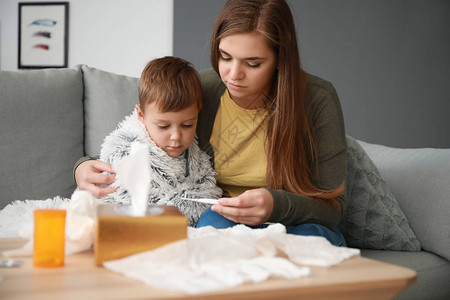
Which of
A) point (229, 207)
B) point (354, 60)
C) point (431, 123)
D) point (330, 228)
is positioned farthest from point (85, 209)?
point (431, 123)

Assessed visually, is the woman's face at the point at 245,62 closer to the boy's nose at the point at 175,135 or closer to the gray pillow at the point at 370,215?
the boy's nose at the point at 175,135

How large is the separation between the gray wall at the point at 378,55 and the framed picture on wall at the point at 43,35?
1.01m

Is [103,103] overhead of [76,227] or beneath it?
overhead

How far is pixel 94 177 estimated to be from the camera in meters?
1.42

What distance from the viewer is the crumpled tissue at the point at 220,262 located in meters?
0.69

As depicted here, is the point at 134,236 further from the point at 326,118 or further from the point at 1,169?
the point at 1,169

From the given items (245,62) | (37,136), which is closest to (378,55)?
(245,62)

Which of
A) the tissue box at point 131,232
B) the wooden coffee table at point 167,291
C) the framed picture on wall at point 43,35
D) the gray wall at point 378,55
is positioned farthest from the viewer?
the framed picture on wall at point 43,35

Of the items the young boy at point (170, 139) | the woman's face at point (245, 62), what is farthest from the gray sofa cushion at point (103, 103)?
the woman's face at point (245, 62)

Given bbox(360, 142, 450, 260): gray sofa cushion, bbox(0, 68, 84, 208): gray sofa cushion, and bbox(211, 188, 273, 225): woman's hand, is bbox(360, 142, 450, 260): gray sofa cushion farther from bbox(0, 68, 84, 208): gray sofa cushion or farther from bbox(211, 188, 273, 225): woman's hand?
bbox(0, 68, 84, 208): gray sofa cushion

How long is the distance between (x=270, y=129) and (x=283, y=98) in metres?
0.10

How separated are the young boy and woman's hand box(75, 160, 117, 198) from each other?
0.12 ft

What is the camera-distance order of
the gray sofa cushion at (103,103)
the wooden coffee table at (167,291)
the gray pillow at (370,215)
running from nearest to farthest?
the wooden coffee table at (167,291) → the gray pillow at (370,215) → the gray sofa cushion at (103,103)

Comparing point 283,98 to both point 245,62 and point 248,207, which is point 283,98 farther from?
point 248,207
